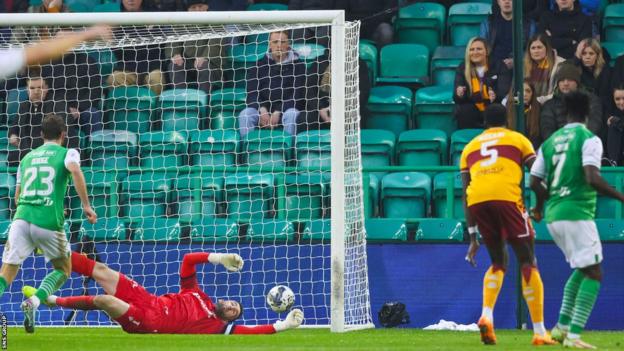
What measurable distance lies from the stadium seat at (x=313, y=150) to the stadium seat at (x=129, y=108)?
1.73 m

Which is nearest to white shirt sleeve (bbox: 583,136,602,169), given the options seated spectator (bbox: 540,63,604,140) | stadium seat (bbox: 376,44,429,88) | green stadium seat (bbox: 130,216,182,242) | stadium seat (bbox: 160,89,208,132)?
seated spectator (bbox: 540,63,604,140)

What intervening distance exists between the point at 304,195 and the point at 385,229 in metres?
0.93

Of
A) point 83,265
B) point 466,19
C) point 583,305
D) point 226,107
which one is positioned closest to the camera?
point 583,305

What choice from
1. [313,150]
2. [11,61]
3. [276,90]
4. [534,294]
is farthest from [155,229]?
[11,61]

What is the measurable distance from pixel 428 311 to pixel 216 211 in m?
2.50

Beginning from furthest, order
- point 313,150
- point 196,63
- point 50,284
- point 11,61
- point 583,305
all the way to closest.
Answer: point 196,63 → point 313,150 → point 50,284 → point 583,305 → point 11,61

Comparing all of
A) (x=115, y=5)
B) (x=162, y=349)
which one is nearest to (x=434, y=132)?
(x=115, y=5)

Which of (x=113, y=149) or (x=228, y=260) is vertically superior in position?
(x=113, y=149)

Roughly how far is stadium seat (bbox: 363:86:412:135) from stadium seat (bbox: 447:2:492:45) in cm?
136

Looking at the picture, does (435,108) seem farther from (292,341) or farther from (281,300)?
(292,341)

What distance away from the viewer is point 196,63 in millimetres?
16547

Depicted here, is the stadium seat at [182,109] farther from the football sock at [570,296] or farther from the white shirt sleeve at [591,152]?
the white shirt sleeve at [591,152]

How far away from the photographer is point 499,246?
11773 mm

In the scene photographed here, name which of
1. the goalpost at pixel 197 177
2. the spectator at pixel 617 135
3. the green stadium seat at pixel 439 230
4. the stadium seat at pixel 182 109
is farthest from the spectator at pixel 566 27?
the stadium seat at pixel 182 109
